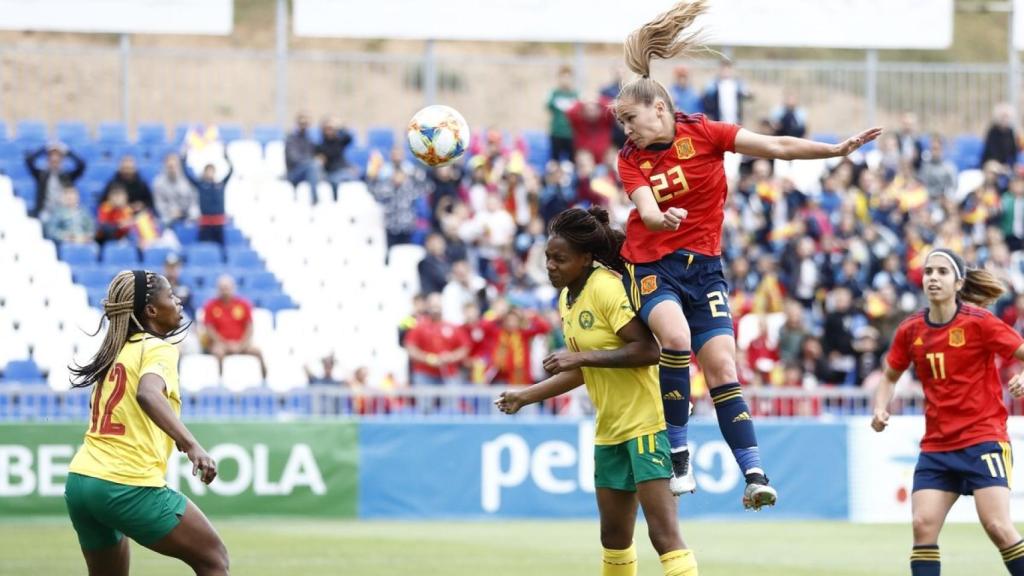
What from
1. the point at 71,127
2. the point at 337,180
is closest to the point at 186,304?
the point at 337,180

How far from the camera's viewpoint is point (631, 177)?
8930 mm

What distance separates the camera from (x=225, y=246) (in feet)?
73.9

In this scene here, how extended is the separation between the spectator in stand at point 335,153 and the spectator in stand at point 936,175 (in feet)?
27.5

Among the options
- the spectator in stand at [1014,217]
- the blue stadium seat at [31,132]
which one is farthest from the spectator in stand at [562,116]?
the blue stadium seat at [31,132]

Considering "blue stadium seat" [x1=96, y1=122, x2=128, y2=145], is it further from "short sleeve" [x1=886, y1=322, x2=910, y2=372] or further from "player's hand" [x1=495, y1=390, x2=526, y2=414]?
"player's hand" [x1=495, y1=390, x2=526, y2=414]

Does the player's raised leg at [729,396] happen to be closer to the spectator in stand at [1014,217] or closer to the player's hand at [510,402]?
the player's hand at [510,402]

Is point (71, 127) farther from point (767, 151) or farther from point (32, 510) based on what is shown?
point (767, 151)

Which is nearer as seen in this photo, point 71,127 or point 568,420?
point 568,420

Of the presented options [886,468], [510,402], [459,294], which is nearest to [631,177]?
[510,402]

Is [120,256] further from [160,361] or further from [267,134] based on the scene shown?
[160,361]

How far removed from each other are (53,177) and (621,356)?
A: 1480 centimetres

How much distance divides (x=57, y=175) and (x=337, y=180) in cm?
385

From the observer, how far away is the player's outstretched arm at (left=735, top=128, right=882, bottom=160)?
859cm

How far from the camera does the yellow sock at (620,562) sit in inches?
348
